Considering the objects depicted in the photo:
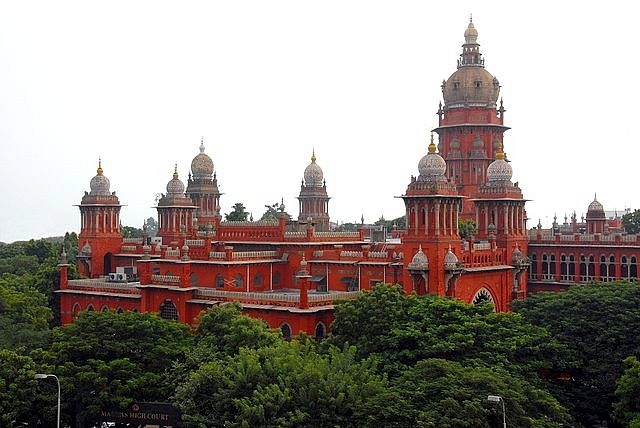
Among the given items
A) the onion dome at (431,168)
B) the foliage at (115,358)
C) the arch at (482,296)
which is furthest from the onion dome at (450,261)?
the foliage at (115,358)

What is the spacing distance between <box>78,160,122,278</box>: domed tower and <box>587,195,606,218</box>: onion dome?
36798 millimetres

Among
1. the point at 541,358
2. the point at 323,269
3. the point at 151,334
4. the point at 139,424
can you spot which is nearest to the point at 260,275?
the point at 323,269

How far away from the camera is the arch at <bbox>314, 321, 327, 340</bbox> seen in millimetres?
41688

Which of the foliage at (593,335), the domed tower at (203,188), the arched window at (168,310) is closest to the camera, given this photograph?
the foliage at (593,335)

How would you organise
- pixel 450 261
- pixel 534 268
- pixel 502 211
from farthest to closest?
pixel 534 268, pixel 502 211, pixel 450 261

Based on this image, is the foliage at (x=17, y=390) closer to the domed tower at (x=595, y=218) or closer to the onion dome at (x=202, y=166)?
the onion dome at (x=202, y=166)

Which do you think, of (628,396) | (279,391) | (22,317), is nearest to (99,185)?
(22,317)

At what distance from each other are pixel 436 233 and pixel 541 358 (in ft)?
29.6

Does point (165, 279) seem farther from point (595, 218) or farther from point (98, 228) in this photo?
point (595, 218)

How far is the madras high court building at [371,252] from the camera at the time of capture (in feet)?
139

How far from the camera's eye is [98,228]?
60.3 meters

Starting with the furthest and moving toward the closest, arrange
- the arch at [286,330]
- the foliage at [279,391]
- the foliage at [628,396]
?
the arch at [286,330] → the foliage at [628,396] → the foliage at [279,391]

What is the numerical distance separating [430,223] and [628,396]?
14.1 m

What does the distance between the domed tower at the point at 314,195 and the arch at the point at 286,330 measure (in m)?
26.9
